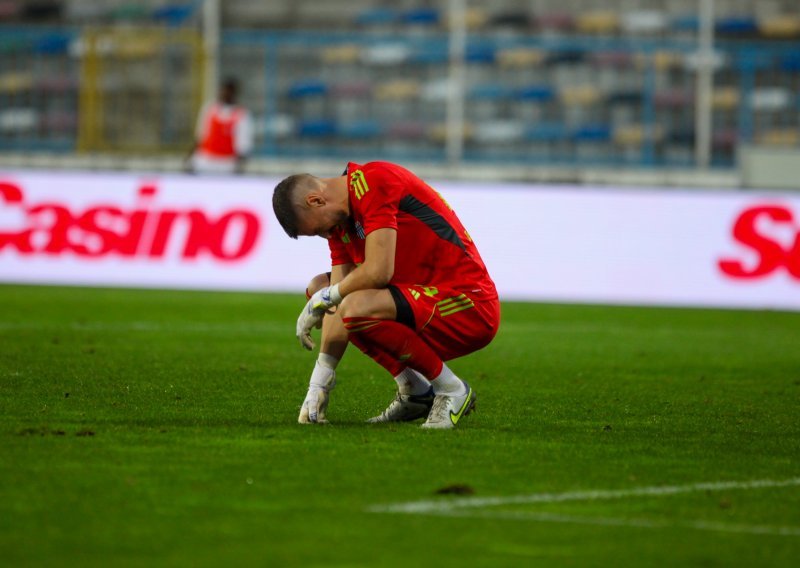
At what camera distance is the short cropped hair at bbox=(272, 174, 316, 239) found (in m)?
6.55

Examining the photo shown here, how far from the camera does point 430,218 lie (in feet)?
22.6

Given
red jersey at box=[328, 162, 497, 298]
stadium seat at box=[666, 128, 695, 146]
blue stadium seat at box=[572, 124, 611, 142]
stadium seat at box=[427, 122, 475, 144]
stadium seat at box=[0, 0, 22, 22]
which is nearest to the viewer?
red jersey at box=[328, 162, 497, 298]

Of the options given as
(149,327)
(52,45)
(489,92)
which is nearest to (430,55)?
(489,92)

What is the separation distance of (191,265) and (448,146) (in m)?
6.13

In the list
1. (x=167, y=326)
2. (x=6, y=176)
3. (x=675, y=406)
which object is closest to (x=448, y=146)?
(x=6, y=176)

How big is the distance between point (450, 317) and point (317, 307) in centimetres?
64

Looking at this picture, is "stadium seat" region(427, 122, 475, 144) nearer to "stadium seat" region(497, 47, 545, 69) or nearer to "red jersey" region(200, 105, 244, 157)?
"stadium seat" region(497, 47, 545, 69)

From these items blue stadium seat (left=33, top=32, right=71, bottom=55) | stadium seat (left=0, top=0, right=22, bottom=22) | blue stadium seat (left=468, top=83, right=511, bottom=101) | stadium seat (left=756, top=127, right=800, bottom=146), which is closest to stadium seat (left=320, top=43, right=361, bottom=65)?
blue stadium seat (left=468, top=83, right=511, bottom=101)

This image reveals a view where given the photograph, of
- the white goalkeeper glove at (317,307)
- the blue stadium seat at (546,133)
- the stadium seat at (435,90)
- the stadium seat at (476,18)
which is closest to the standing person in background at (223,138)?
the stadium seat at (435,90)

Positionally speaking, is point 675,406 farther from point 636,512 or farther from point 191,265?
point 191,265

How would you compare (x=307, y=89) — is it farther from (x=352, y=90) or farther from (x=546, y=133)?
(x=546, y=133)

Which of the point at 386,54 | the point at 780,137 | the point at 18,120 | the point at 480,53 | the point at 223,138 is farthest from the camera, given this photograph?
the point at 386,54

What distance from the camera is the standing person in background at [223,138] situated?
1906 centimetres

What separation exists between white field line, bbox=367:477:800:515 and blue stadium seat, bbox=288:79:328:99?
54.0 feet
